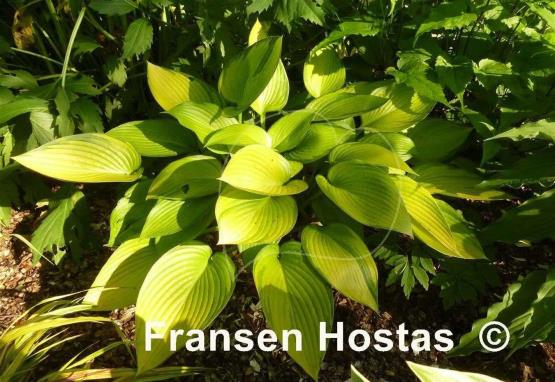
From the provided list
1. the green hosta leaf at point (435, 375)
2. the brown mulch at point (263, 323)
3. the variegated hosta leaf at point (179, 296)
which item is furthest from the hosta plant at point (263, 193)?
the green hosta leaf at point (435, 375)

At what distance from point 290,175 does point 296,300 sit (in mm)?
370

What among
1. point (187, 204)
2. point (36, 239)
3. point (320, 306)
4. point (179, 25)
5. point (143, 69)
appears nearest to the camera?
point (320, 306)

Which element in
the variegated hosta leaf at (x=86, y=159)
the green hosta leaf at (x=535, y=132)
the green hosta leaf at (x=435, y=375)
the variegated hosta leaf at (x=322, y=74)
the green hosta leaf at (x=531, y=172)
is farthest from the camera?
the variegated hosta leaf at (x=322, y=74)

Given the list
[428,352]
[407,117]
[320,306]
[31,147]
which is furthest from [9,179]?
[428,352]

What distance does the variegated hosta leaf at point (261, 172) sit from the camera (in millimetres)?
1266

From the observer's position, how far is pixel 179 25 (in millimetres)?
1743

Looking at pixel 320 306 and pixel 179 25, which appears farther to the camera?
pixel 179 25

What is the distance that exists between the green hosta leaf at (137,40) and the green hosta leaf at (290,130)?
1.49 feet

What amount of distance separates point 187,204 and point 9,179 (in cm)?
62

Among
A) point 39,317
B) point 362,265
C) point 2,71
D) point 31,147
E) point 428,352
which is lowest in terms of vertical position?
point 428,352

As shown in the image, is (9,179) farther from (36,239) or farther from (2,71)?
(2,71)

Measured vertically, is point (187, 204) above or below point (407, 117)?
below

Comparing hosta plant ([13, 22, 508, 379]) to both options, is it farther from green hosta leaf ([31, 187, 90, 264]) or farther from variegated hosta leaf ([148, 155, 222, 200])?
green hosta leaf ([31, 187, 90, 264])

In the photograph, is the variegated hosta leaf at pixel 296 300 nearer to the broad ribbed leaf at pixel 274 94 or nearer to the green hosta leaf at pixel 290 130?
the green hosta leaf at pixel 290 130
